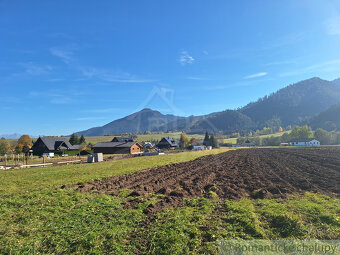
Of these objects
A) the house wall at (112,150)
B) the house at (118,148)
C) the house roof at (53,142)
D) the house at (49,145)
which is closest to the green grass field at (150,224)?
the house at (118,148)

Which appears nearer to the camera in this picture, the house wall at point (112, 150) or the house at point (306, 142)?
the house wall at point (112, 150)

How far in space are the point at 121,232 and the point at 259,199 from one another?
23.5ft

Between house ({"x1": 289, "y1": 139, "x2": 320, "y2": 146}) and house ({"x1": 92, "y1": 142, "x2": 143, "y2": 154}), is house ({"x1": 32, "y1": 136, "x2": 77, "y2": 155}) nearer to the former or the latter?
house ({"x1": 92, "y1": 142, "x2": 143, "y2": 154})

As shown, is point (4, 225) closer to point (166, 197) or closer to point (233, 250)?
point (166, 197)

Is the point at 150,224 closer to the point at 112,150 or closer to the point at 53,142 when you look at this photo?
the point at 112,150

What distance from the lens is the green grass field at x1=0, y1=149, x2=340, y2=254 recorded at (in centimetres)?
561

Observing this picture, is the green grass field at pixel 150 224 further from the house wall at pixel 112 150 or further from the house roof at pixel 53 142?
the house roof at pixel 53 142

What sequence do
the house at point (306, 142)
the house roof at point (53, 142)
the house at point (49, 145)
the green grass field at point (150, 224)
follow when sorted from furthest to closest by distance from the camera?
the house at point (306, 142)
the house roof at point (53, 142)
the house at point (49, 145)
the green grass field at point (150, 224)

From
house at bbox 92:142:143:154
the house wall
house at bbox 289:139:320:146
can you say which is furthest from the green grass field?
house at bbox 289:139:320:146

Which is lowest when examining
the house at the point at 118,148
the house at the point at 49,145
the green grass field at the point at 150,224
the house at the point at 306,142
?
the house at the point at 306,142

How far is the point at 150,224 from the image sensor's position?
7.05 metres

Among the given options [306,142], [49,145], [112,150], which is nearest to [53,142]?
[49,145]

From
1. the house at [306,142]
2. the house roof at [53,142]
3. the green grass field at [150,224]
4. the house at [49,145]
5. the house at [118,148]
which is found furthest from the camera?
the house at [306,142]

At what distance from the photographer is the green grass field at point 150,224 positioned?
561 cm
